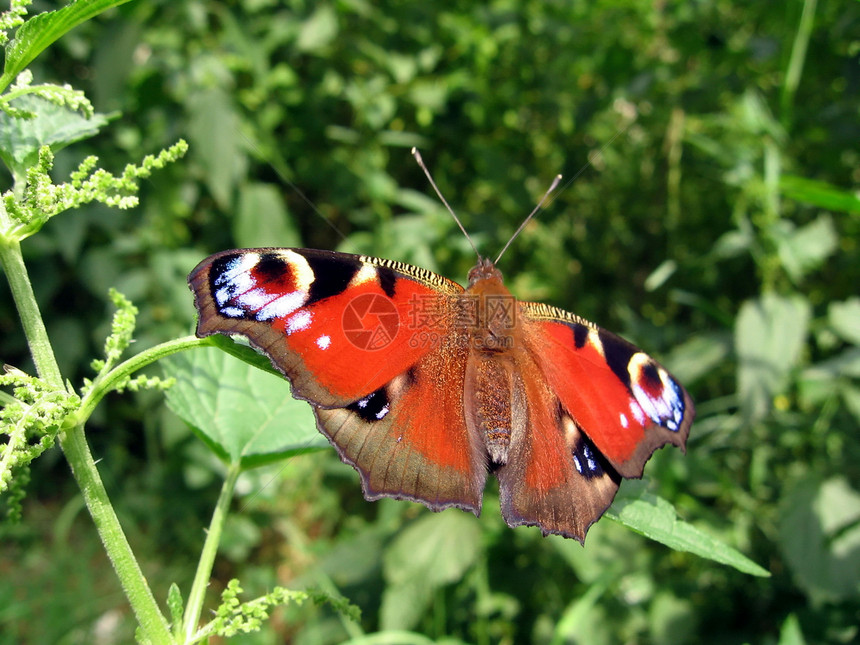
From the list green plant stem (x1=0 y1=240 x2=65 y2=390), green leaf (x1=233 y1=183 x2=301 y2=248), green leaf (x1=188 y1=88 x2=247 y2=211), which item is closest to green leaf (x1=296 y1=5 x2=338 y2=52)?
green leaf (x1=188 y1=88 x2=247 y2=211)

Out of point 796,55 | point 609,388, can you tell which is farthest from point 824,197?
point 796,55

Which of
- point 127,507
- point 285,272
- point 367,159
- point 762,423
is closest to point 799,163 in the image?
point 762,423

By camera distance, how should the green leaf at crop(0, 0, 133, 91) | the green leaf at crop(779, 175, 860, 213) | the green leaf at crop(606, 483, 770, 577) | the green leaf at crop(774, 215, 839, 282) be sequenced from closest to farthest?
the green leaf at crop(0, 0, 133, 91)
the green leaf at crop(606, 483, 770, 577)
the green leaf at crop(779, 175, 860, 213)
the green leaf at crop(774, 215, 839, 282)

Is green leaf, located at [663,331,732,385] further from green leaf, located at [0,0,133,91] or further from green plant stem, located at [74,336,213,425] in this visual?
green leaf, located at [0,0,133,91]

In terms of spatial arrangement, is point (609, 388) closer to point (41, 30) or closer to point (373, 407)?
point (373, 407)

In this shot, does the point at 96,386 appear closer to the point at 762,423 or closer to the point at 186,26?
the point at 762,423

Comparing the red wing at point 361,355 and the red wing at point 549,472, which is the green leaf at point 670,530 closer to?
the red wing at point 549,472

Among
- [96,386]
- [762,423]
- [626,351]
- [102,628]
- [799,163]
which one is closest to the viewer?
[96,386]
